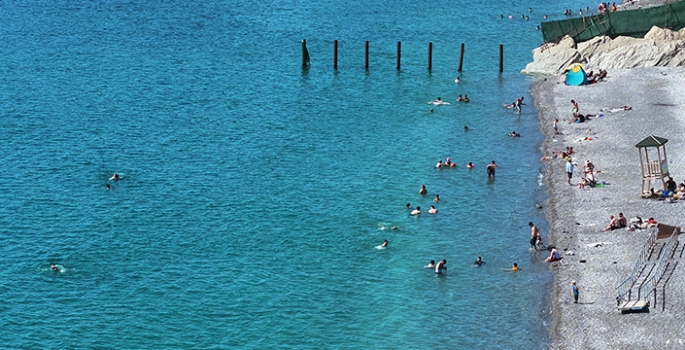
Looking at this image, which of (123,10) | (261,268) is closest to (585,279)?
(261,268)

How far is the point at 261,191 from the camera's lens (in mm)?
→ 69375

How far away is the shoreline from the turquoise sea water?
1621 millimetres

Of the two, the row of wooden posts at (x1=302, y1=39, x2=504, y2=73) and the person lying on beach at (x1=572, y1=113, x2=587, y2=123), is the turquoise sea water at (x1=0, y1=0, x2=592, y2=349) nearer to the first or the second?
the row of wooden posts at (x1=302, y1=39, x2=504, y2=73)

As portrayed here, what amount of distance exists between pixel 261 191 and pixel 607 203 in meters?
21.0

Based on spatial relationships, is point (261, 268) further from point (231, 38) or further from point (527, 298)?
point (231, 38)

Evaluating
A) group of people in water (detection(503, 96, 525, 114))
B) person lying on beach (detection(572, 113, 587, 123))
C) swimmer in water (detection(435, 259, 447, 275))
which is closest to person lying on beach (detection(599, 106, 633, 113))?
person lying on beach (detection(572, 113, 587, 123))

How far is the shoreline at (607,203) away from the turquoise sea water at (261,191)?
63.8 inches

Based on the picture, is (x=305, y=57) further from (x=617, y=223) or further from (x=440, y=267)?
(x=617, y=223)

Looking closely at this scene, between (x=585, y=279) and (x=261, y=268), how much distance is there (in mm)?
16592

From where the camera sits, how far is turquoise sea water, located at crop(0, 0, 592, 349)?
5291 centimetres

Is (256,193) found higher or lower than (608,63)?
lower

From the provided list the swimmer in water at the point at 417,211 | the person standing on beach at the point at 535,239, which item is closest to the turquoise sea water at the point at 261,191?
the swimmer in water at the point at 417,211

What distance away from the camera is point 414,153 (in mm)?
77375

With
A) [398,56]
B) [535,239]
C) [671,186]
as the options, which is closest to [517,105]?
[398,56]
